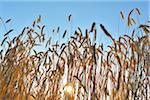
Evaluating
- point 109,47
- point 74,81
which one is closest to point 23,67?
point 74,81

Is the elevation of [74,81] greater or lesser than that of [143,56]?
lesser

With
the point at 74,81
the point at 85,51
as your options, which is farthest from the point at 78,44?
the point at 74,81

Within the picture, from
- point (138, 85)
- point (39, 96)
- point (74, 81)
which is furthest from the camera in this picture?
point (39, 96)

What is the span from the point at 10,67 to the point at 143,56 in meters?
1.07

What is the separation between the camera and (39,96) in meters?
2.48

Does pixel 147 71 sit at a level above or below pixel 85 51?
below

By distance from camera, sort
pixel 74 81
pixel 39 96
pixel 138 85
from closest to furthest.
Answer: pixel 138 85, pixel 74 81, pixel 39 96

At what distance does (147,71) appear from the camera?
7.27ft

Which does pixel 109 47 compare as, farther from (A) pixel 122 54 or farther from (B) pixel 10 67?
(B) pixel 10 67

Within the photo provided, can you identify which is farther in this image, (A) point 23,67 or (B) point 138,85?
(A) point 23,67

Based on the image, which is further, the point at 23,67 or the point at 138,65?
the point at 23,67

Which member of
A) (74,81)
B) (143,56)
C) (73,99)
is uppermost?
(143,56)

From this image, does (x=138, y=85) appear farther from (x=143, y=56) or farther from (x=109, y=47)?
(x=109, y=47)

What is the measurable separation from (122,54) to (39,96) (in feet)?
2.57
